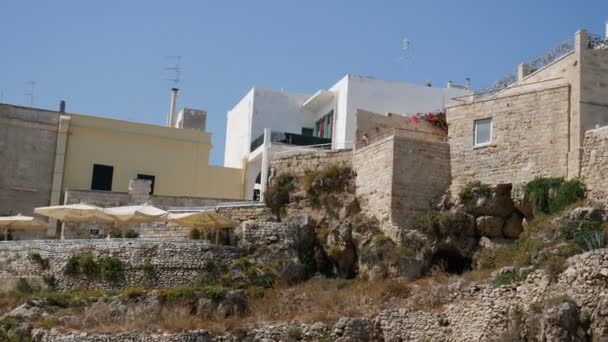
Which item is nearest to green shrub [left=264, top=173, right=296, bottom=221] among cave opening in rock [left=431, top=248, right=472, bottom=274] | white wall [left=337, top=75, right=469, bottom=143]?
white wall [left=337, top=75, right=469, bottom=143]

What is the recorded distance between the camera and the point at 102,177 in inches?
1875

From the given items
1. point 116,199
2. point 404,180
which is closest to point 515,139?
point 404,180

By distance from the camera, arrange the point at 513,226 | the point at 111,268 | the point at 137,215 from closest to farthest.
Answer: the point at 513,226 → the point at 111,268 → the point at 137,215

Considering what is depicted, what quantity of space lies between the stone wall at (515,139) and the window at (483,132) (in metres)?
0.17

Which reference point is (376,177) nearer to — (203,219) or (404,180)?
(404,180)

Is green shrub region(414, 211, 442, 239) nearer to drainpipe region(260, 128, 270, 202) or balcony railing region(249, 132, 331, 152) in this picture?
drainpipe region(260, 128, 270, 202)

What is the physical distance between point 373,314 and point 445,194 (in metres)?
7.03

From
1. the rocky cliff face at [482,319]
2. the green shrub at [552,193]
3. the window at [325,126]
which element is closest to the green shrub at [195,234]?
the rocky cliff face at [482,319]

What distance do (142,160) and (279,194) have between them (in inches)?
407

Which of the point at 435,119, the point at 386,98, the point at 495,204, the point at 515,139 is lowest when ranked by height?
the point at 495,204

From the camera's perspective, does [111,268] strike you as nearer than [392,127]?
Yes

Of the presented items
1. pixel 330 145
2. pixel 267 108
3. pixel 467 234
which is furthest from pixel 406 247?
pixel 267 108

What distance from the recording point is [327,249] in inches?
1505

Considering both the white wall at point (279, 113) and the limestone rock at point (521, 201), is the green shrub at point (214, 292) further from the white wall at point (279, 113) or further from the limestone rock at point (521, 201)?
the white wall at point (279, 113)
